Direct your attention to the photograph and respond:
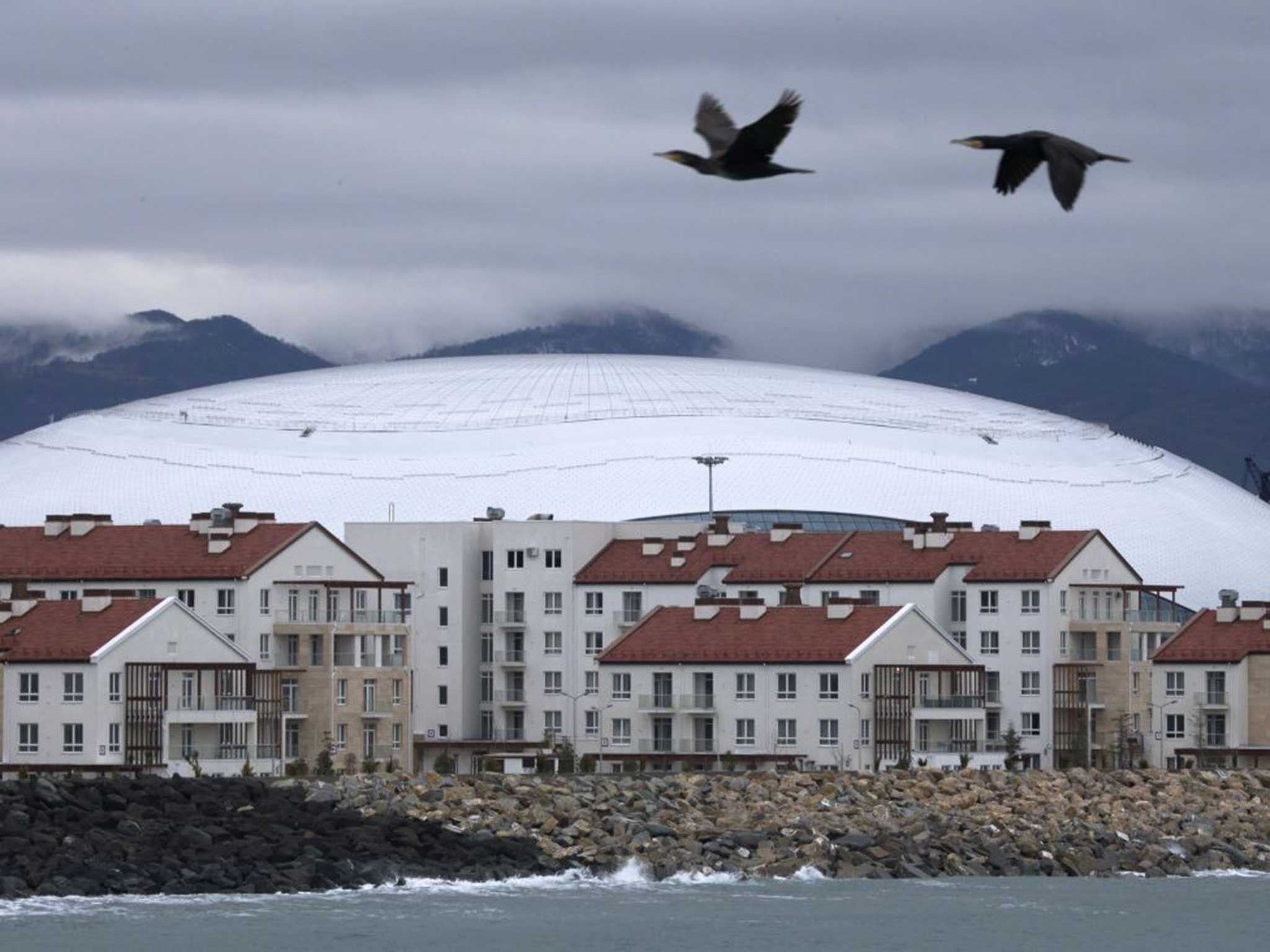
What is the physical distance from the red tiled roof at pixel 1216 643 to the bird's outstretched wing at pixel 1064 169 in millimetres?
78518

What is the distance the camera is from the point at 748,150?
31.6 meters

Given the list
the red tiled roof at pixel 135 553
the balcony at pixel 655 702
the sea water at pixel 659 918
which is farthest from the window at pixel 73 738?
the balcony at pixel 655 702

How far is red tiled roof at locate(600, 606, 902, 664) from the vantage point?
97812 millimetres

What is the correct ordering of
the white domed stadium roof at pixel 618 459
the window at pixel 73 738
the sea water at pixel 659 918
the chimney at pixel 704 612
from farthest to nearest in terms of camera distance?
the white domed stadium roof at pixel 618 459 < the chimney at pixel 704 612 < the window at pixel 73 738 < the sea water at pixel 659 918

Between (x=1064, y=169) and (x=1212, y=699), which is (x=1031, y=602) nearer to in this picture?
(x=1212, y=699)

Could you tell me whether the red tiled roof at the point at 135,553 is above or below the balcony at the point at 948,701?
above

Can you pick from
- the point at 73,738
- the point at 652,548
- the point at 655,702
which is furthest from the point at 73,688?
the point at 652,548

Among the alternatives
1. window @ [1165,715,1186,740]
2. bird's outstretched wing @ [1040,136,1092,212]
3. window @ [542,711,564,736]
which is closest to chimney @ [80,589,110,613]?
window @ [542,711,564,736]

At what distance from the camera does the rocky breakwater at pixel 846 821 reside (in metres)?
78.8

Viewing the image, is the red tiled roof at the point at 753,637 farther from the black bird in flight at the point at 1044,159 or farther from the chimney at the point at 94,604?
the black bird in flight at the point at 1044,159

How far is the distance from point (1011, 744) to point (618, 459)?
5612 cm

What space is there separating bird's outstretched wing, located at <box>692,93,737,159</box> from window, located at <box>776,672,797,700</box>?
65319 millimetres

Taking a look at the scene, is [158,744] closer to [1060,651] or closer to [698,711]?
[698,711]

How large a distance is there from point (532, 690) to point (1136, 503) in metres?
54.0
